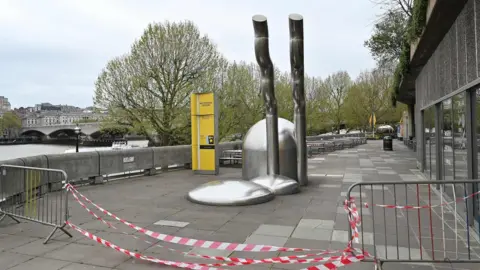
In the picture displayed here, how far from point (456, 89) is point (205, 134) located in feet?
31.7

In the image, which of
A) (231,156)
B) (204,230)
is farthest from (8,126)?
(204,230)

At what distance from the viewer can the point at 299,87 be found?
10.7 meters

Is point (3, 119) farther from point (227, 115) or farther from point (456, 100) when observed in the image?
point (456, 100)

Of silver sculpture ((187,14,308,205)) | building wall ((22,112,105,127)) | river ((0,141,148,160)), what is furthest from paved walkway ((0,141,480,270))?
building wall ((22,112,105,127))

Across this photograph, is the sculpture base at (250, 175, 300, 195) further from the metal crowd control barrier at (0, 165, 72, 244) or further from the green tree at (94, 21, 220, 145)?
the green tree at (94, 21, 220, 145)

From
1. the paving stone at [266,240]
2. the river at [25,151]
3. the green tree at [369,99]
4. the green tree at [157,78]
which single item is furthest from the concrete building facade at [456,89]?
the green tree at [369,99]

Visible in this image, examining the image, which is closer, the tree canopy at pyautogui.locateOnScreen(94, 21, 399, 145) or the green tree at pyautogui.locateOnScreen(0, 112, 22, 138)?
the tree canopy at pyautogui.locateOnScreen(94, 21, 399, 145)

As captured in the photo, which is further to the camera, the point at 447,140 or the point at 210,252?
the point at 447,140

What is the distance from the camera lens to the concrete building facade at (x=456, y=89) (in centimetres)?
580

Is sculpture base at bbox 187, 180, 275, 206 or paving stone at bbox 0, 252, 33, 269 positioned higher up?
sculpture base at bbox 187, 180, 275, 206

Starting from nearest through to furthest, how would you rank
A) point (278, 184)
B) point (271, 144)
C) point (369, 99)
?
point (278, 184), point (271, 144), point (369, 99)

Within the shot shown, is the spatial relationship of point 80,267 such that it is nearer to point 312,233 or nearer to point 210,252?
point 210,252

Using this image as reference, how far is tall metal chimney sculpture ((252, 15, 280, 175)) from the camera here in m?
9.78

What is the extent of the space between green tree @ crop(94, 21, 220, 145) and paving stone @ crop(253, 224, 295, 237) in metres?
20.4
